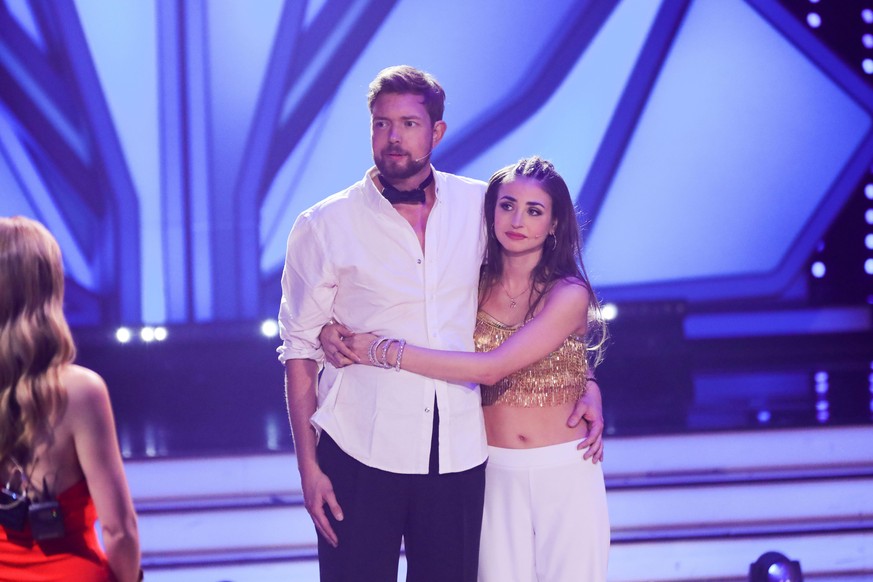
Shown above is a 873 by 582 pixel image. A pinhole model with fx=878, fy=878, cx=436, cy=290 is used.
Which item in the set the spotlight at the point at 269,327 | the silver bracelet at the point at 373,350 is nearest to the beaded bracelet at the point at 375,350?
the silver bracelet at the point at 373,350

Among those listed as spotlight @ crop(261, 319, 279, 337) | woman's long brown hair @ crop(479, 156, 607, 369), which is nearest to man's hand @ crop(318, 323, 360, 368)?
woman's long brown hair @ crop(479, 156, 607, 369)

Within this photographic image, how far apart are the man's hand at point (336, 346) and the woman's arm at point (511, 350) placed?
2 centimetres

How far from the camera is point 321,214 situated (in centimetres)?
186

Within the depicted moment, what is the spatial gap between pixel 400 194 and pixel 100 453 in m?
0.80

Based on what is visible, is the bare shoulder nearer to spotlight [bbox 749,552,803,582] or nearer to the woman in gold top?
the woman in gold top

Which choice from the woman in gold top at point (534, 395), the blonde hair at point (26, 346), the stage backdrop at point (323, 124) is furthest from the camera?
the stage backdrop at point (323, 124)

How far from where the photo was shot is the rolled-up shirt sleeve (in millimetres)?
1845

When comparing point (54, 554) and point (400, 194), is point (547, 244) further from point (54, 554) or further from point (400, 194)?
point (54, 554)

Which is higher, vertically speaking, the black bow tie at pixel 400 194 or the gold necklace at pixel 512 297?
the black bow tie at pixel 400 194

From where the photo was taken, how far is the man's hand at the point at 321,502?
1.78 meters

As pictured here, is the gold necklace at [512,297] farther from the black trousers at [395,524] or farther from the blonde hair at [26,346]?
the blonde hair at [26,346]

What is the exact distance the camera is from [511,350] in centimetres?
192

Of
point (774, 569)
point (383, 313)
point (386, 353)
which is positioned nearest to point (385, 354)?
point (386, 353)

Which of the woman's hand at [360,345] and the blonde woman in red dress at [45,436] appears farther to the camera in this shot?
the woman's hand at [360,345]
